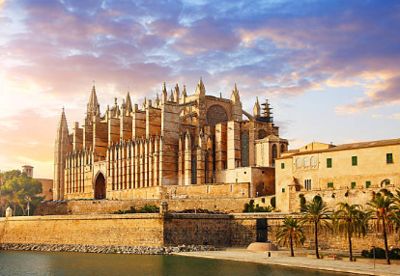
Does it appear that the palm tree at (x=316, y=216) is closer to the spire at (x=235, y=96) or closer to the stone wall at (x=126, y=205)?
the stone wall at (x=126, y=205)

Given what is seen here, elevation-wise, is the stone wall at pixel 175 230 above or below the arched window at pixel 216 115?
below

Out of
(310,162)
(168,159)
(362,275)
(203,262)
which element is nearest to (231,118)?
(168,159)

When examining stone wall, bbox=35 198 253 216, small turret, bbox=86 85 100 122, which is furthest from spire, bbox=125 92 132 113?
stone wall, bbox=35 198 253 216

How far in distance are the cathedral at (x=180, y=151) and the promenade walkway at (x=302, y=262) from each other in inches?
674

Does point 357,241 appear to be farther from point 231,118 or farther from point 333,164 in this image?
Result: point 231,118

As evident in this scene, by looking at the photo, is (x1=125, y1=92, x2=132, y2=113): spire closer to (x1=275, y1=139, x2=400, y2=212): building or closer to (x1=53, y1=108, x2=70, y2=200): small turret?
(x1=53, y1=108, x2=70, y2=200): small turret

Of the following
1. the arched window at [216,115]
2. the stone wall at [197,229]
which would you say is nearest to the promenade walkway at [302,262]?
the stone wall at [197,229]

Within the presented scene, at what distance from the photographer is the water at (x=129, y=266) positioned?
124 feet

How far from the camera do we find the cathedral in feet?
227

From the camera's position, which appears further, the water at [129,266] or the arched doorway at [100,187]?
the arched doorway at [100,187]

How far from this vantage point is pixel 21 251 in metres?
59.4

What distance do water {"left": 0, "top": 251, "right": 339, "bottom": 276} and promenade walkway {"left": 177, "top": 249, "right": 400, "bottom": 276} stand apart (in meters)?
0.94

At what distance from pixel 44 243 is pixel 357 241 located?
31.3 metres

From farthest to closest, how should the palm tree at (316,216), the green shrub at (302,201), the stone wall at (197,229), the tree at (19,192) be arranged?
the tree at (19,192)
the stone wall at (197,229)
the green shrub at (302,201)
the palm tree at (316,216)
